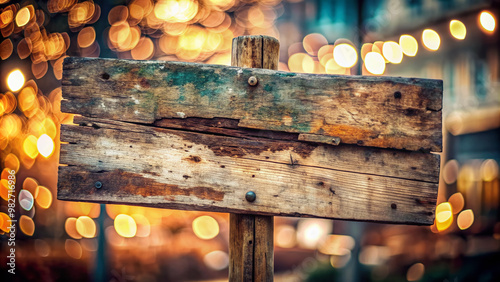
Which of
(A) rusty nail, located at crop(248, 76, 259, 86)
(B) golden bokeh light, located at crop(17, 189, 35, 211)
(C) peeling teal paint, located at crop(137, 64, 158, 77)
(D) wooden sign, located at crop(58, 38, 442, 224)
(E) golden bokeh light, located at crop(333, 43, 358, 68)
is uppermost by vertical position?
(E) golden bokeh light, located at crop(333, 43, 358, 68)

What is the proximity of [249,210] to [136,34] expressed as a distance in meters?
6.42

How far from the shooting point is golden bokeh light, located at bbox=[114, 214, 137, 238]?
888 centimetres

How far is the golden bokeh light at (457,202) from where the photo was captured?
31.3 feet

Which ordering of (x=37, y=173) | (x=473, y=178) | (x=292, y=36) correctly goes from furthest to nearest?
(x=473, y=178) < (x=292, y=36) < (x=37, y=173)

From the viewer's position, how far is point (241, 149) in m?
1.28

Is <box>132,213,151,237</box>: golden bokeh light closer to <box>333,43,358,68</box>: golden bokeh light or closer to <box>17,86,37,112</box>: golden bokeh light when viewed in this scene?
<box>17,86,37,112</box>: golden bokeh light

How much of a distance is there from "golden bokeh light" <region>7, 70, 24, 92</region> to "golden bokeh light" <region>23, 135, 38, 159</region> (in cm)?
224

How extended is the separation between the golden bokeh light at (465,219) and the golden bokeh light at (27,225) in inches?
397

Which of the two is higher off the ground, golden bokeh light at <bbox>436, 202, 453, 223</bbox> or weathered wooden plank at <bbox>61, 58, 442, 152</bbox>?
weathered wooden plank at <bbox>61, 58, 442, 152</bbox>

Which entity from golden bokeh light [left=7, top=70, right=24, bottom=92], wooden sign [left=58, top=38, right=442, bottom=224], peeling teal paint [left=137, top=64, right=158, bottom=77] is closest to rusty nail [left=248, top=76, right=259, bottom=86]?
wooden sign [left=58, top=38, right=442, bottom=224]

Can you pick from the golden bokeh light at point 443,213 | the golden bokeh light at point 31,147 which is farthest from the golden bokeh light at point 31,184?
the golden bokeh light at point 443,213

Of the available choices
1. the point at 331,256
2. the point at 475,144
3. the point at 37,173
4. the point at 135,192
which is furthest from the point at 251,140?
the point at 475,144

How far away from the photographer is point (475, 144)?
33.9 feet

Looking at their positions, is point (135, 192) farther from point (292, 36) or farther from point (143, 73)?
point (292, 36)
